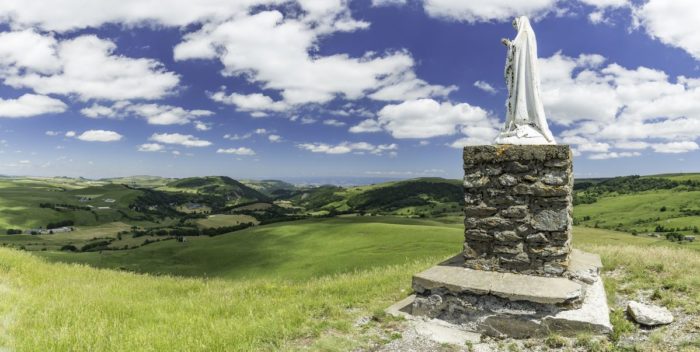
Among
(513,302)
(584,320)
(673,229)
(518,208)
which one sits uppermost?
(518,208)

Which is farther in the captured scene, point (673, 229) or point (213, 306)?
point (673, 229)

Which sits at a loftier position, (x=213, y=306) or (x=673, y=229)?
(x=213, y=306)

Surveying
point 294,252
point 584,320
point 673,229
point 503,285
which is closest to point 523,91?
point 503,285

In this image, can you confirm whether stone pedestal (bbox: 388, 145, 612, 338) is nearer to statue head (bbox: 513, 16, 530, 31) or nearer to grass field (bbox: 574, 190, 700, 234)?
statue head (bbox: 513, 16, 530, 31)

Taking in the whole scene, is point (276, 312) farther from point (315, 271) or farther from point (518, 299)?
point (315, 271)

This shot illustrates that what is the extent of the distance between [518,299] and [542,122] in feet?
14.6

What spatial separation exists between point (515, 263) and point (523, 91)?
14.0 feet

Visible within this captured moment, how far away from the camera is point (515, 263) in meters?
9.18

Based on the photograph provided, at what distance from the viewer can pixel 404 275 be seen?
44.1 ft

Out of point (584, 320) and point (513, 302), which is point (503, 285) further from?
point (584, 320)

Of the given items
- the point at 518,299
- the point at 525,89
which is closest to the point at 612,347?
the point at 518,299

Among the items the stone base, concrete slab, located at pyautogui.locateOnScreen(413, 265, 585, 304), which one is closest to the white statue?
concrete slab, located at pyautogui.locateOnScreen(413, 265, 585, 304)

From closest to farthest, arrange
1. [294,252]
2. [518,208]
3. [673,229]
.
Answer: [518,208]
[294,252]
[673,229]

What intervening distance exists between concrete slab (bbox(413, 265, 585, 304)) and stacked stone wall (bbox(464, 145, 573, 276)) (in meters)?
0.41
